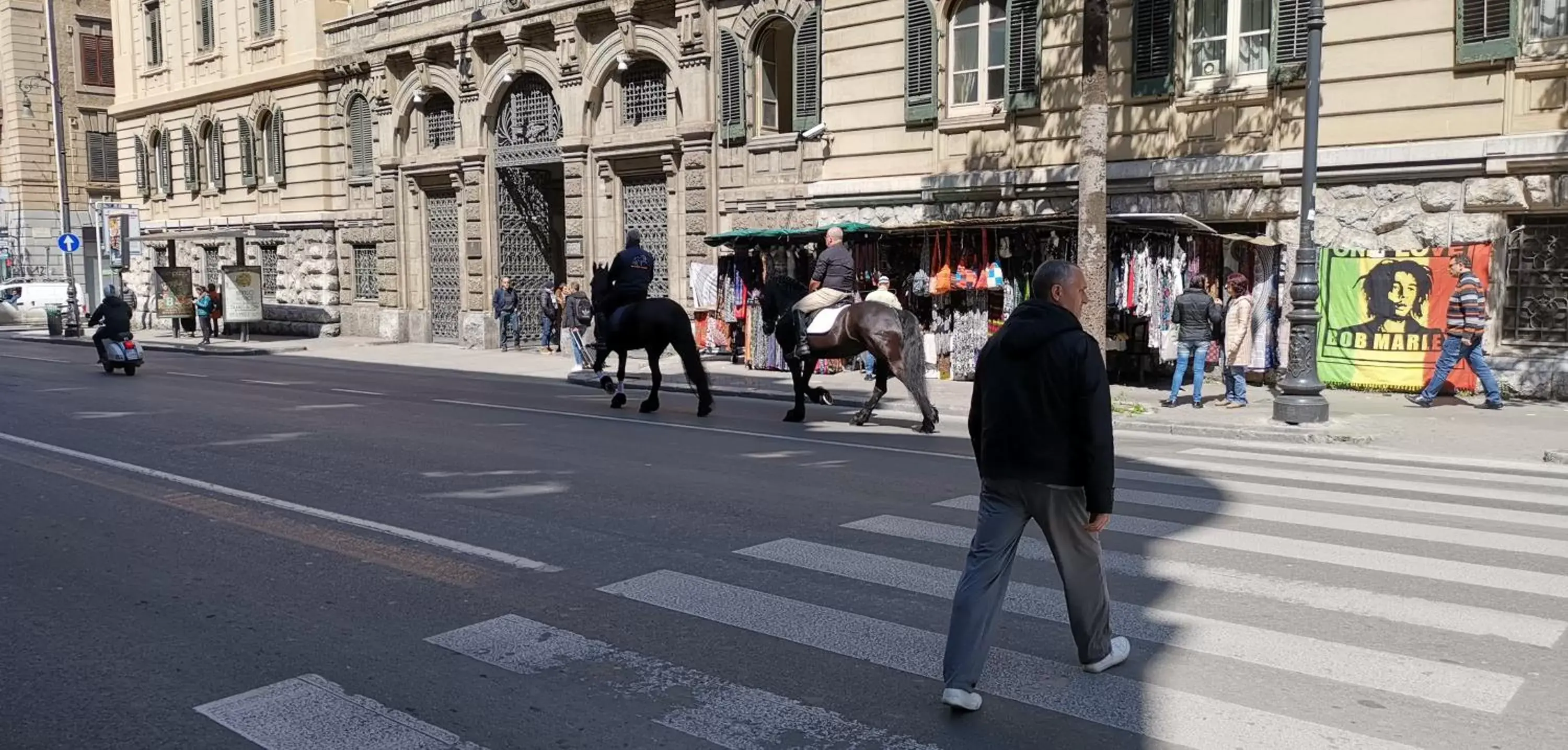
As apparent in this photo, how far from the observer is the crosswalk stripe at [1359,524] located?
7438 millimetres

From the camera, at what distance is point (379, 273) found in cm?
3288

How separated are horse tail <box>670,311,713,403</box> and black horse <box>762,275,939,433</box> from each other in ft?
3.43

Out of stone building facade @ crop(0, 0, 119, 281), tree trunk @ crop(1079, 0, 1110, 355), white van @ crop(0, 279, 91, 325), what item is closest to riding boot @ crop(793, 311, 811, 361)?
tree trunk @ crop(1079, 0, 1110, 355)

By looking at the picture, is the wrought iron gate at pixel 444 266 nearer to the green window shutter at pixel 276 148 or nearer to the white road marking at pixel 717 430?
the green window shutter at pixel 276 148

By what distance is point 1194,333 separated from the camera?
1574 cm

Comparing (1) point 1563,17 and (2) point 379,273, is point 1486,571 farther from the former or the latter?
(2) point 379,273

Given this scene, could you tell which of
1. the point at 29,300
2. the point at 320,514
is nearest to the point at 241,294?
the point at 29,300

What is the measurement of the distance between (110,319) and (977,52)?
1611 cm

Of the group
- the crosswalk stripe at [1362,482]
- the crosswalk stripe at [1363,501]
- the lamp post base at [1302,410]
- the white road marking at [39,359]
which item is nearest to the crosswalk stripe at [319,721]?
the crosswalk stripe at [1363,501]

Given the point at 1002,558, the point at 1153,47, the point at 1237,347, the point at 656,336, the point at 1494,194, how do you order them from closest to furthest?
1. the point at 1002,558
2. the point at 656,336
3. the point at 1494,194
4. the point at 1237,347
5. the point at 1153,47

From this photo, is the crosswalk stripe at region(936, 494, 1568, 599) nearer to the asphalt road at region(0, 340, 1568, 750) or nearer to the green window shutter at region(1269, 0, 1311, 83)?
the asphalt road at region(0, 340, 1568, 750)

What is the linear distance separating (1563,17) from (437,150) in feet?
82.3

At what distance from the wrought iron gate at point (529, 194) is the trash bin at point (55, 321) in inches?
660

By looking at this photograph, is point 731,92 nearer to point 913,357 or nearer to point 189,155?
point 913,357
